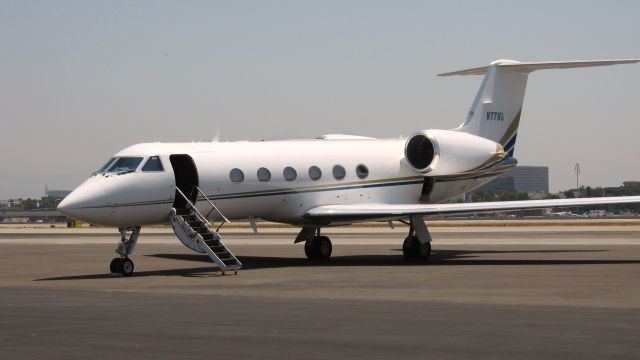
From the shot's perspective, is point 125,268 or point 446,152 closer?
point 125,268

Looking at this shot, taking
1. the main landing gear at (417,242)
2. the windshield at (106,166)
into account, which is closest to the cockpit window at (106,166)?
the windshield at (106,166)

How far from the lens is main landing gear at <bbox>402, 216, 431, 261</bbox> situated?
95.8 feet

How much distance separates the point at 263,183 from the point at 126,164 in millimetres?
4056

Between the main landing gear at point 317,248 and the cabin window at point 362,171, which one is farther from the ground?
the cabin window at point 362,171

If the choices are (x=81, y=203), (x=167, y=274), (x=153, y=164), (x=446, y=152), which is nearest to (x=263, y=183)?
(x=153, y=164)

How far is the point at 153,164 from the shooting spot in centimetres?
2584

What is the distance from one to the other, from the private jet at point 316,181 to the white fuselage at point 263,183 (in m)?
0.03

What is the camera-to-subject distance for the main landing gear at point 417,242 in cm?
2919

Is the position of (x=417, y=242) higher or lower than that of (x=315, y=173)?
lower

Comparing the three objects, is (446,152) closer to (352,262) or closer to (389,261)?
(389,261)

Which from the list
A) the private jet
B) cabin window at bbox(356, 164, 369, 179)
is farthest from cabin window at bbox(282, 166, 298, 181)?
cabin window at bbox(356, 164, 369, 179)

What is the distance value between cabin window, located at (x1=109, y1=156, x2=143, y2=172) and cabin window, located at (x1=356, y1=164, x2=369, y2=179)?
717 cm

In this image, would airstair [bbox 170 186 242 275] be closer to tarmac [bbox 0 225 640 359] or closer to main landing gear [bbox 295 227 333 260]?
tarmac [bbox 0 225 640 359]

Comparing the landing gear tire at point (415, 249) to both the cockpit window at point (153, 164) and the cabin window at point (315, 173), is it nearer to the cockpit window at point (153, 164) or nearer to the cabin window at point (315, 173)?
the cabin window at point (315, 173)
